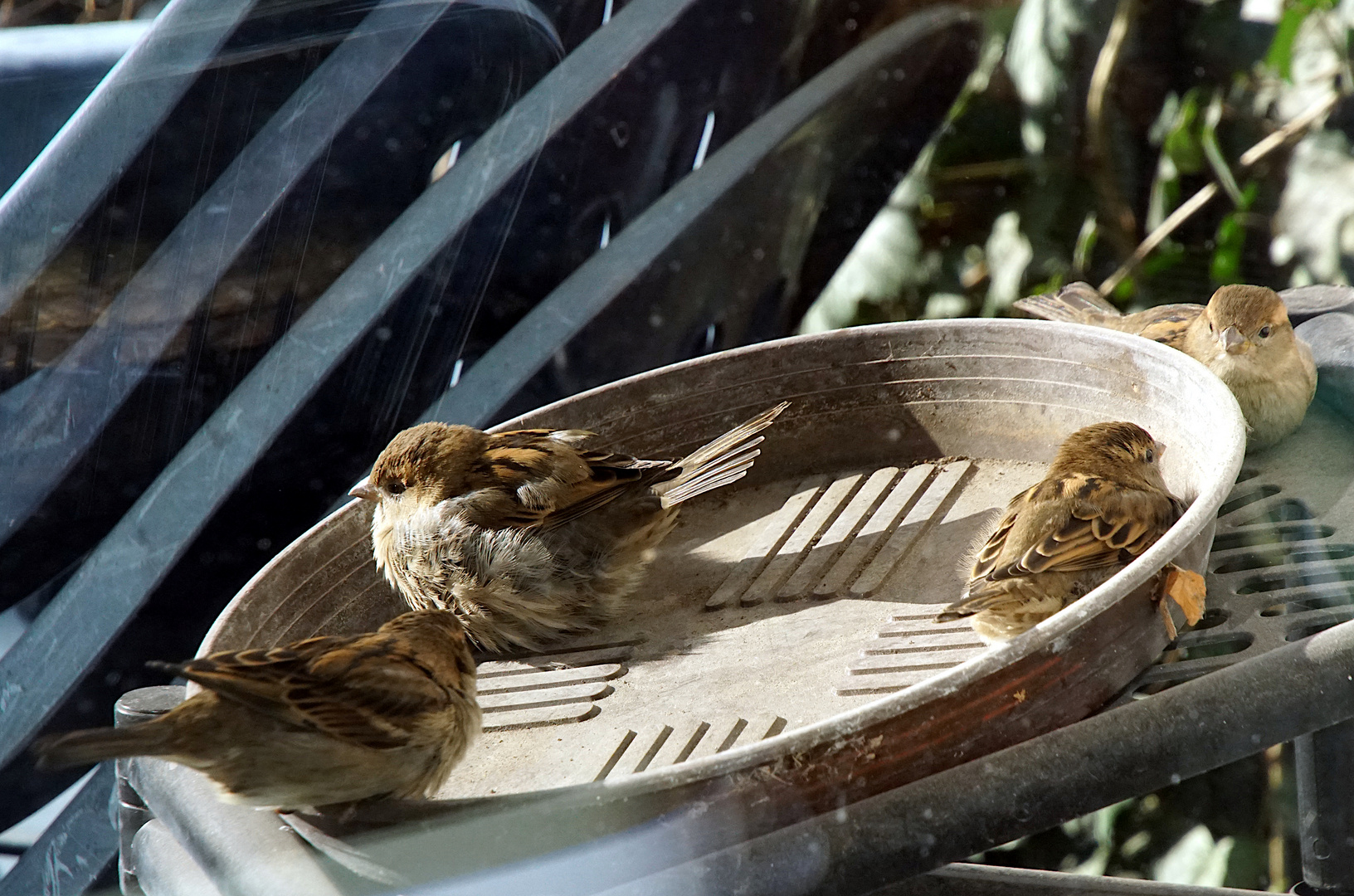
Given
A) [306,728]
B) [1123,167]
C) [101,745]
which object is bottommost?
[1123,167]

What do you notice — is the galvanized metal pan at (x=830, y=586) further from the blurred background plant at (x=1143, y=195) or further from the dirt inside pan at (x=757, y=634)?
the blurred background plant at (x=1143, y=195)

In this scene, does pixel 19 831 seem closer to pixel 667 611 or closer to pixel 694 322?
pixel 667 611

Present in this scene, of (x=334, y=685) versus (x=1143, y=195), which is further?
(x=1143, y=195)

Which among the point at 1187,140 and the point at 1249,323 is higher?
the point at 1249,323

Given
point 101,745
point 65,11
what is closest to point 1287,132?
point 65,11

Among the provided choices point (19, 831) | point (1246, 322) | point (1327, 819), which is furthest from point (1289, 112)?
point (19, 831)

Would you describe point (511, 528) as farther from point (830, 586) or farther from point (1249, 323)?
point (1249, 323)

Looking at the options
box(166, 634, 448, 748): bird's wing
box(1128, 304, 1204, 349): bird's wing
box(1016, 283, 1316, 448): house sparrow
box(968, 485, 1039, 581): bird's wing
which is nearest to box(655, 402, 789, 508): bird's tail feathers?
box(968, 485, 1039, 581): bird's wing
